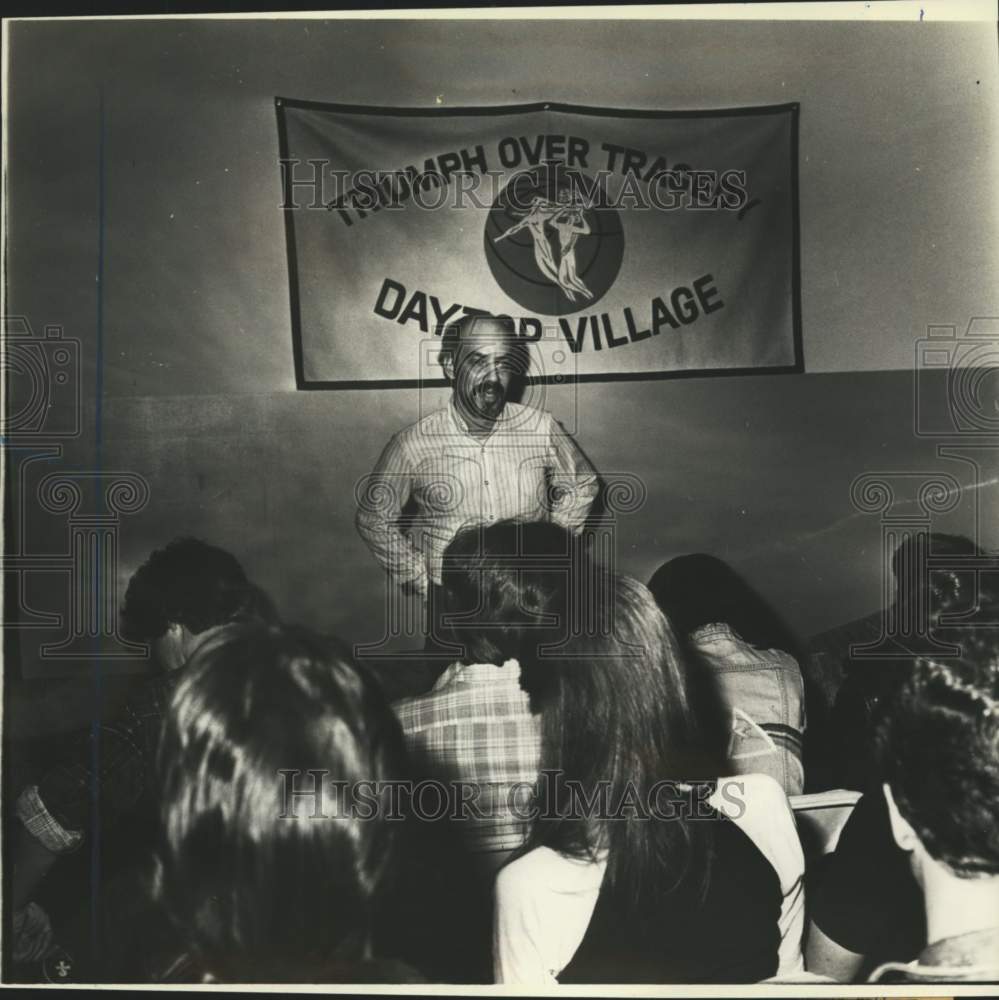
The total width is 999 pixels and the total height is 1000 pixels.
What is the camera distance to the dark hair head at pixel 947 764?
2.54 m

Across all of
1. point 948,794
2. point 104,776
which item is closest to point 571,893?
point 948,794

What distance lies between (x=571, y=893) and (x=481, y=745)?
45 centimetres

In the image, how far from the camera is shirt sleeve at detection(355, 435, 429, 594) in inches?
101

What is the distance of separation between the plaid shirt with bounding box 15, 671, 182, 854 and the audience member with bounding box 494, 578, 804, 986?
3.17ft

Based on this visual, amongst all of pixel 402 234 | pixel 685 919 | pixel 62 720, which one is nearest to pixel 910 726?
pixel 685 919

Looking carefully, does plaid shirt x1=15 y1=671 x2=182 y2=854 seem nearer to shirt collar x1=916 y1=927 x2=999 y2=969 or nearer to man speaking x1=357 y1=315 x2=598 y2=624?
man speaking x1=357 y1=315 x2=598 y2=624

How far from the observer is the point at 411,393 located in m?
2.60

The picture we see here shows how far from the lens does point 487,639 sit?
8.38 ft

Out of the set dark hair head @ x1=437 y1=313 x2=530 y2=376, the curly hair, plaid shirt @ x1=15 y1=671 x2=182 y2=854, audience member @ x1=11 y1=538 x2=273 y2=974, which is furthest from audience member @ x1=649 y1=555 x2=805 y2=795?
plaid shirt @ x1=15 y1=671 x2=182 y2=854

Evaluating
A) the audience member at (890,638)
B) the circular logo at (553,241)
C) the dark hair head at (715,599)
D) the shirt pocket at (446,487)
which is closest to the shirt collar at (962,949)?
the audience member at (890,638)

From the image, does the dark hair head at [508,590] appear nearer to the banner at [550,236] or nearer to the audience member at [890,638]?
the banner at [550,236]

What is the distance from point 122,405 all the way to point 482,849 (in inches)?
58.6

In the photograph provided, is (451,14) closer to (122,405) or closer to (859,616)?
(122,405)

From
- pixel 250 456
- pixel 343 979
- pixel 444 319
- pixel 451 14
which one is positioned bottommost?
pixel 343 979
